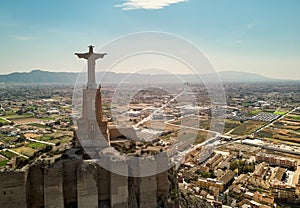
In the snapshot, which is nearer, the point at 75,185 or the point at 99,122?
the point at 75,185

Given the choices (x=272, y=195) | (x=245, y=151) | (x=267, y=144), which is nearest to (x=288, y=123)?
(x=267, y=144)

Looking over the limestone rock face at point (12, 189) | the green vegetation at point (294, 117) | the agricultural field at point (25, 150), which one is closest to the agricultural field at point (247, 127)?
the green vegetation at point (294, 117)

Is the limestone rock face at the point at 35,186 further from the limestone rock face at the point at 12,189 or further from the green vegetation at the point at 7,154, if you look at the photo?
the green vegetation at the point at 7,154

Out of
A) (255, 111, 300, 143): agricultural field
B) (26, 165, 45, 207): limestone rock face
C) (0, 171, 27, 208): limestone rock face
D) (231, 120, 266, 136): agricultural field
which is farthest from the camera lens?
(231, 120, 266, 136): agricultural field

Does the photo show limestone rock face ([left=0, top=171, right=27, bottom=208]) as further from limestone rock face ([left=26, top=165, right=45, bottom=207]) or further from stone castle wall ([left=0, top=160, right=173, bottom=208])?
limestone rock face ([left=26, top=165, right=45, bottom=207])

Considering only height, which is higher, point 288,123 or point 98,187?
point 98,187

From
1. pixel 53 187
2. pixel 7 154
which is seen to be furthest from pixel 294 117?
pixel 53 187

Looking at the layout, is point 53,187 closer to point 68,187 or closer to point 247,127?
point 68,187

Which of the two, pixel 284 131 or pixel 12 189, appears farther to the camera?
pixel 284 131

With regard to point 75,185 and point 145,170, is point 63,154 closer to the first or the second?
point 75,185

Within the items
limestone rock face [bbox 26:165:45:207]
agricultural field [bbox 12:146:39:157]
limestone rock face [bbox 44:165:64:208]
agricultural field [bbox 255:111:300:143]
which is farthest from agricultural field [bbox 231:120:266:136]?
limestone rock face [bbox 26:165:45:207]

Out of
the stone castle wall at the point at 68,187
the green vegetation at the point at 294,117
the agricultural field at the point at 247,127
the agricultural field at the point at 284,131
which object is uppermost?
the stone castle wall at the point at 68,187
